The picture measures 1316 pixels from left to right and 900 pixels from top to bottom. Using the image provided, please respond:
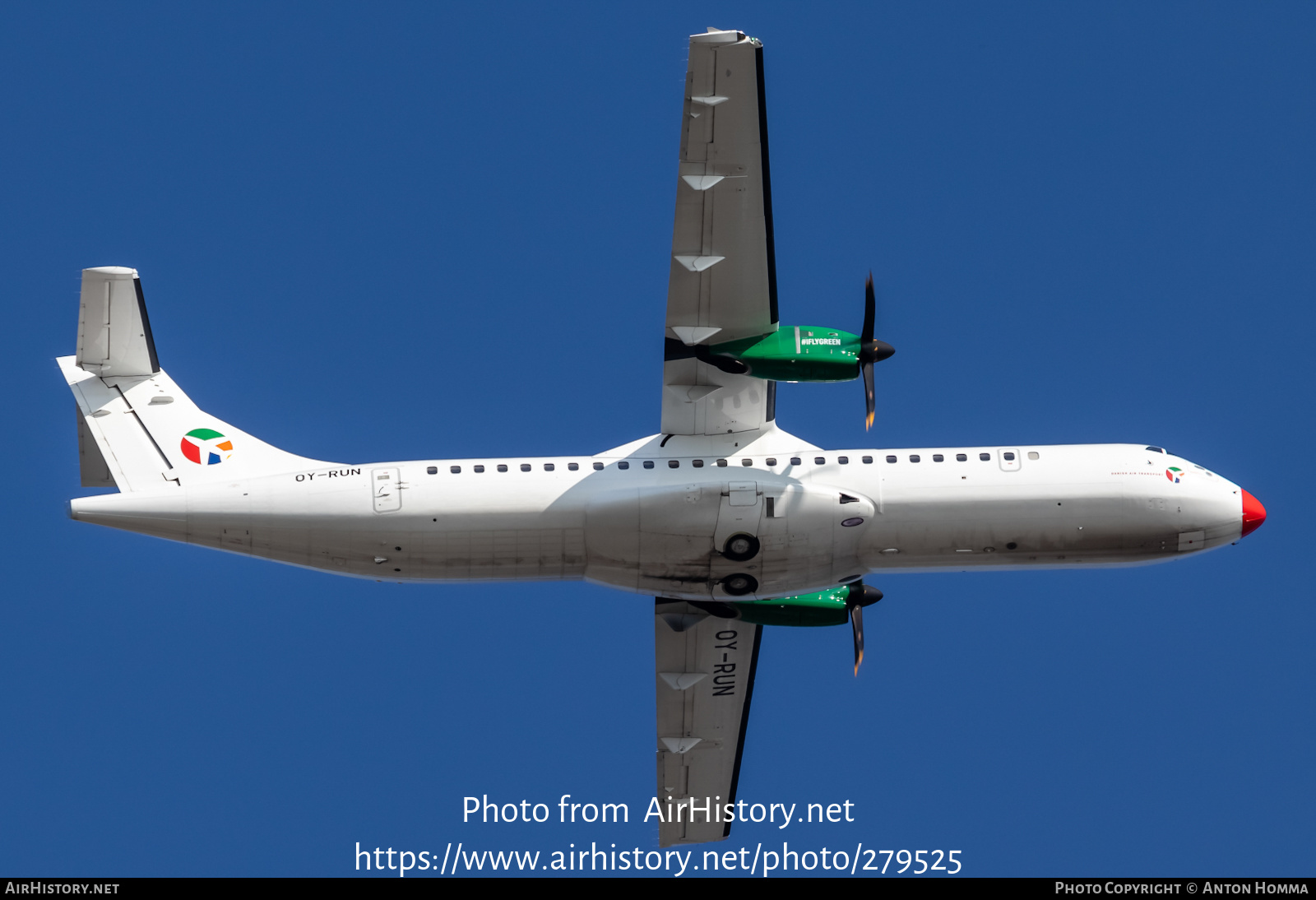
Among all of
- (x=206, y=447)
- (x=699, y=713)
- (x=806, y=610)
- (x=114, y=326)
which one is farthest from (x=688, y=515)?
(x=114, y=326)

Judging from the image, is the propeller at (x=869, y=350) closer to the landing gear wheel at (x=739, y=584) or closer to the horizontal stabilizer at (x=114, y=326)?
the landing gear wheel at (x=739, y=584)

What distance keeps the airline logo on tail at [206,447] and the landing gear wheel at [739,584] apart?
9.51m

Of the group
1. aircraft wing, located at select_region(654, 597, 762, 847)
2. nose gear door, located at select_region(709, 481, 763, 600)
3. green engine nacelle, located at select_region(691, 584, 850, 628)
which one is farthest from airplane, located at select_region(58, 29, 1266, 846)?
aircraft wing, located at select_region(654, 597, 762, 847)

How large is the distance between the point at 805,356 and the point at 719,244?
257 centimetres

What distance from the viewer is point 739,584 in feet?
113

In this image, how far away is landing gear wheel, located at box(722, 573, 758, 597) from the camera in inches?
1353

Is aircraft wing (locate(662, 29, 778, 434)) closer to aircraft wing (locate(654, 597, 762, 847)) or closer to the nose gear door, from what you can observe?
the nose gear door

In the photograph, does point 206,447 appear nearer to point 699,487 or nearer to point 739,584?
point 699,487

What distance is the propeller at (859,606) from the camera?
122 ft

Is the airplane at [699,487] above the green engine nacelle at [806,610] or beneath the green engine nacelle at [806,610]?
above

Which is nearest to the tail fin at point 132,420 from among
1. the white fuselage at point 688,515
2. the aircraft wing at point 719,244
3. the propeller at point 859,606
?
the white fuselage at point 688,515
